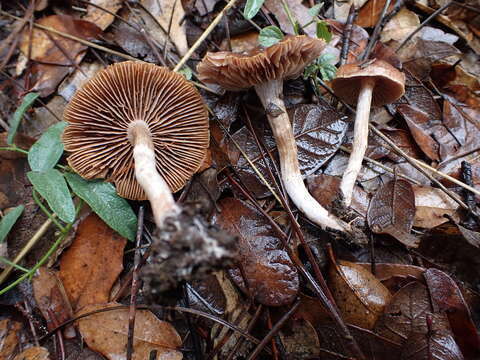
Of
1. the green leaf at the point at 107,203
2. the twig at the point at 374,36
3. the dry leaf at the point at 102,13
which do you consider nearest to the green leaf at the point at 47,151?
the green leaf at the point at 107,203

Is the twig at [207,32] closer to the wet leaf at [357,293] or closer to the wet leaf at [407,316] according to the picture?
the wet leaf at [357,293]

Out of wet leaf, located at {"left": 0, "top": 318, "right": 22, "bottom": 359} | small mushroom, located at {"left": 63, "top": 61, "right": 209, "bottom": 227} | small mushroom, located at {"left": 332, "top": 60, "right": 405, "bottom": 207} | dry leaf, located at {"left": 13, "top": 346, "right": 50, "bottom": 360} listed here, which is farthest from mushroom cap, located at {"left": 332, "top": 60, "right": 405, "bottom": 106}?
wet leaf, located at {"left": 0, "top": 318, "right": 22, "bottom": 359}

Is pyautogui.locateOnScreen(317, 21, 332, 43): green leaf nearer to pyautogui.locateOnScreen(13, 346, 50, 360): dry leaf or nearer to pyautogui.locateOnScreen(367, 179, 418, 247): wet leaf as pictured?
pyautogui.locateOnScreen(367, 179, 418, 247): wet leaf

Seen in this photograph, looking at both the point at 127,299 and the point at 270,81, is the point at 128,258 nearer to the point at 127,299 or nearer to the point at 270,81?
the point at 127,299

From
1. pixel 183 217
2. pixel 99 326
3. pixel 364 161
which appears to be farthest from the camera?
pixel 364 161

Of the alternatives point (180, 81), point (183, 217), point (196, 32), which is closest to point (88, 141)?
point (180, 81)

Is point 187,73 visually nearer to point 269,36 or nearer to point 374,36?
point 269,36
